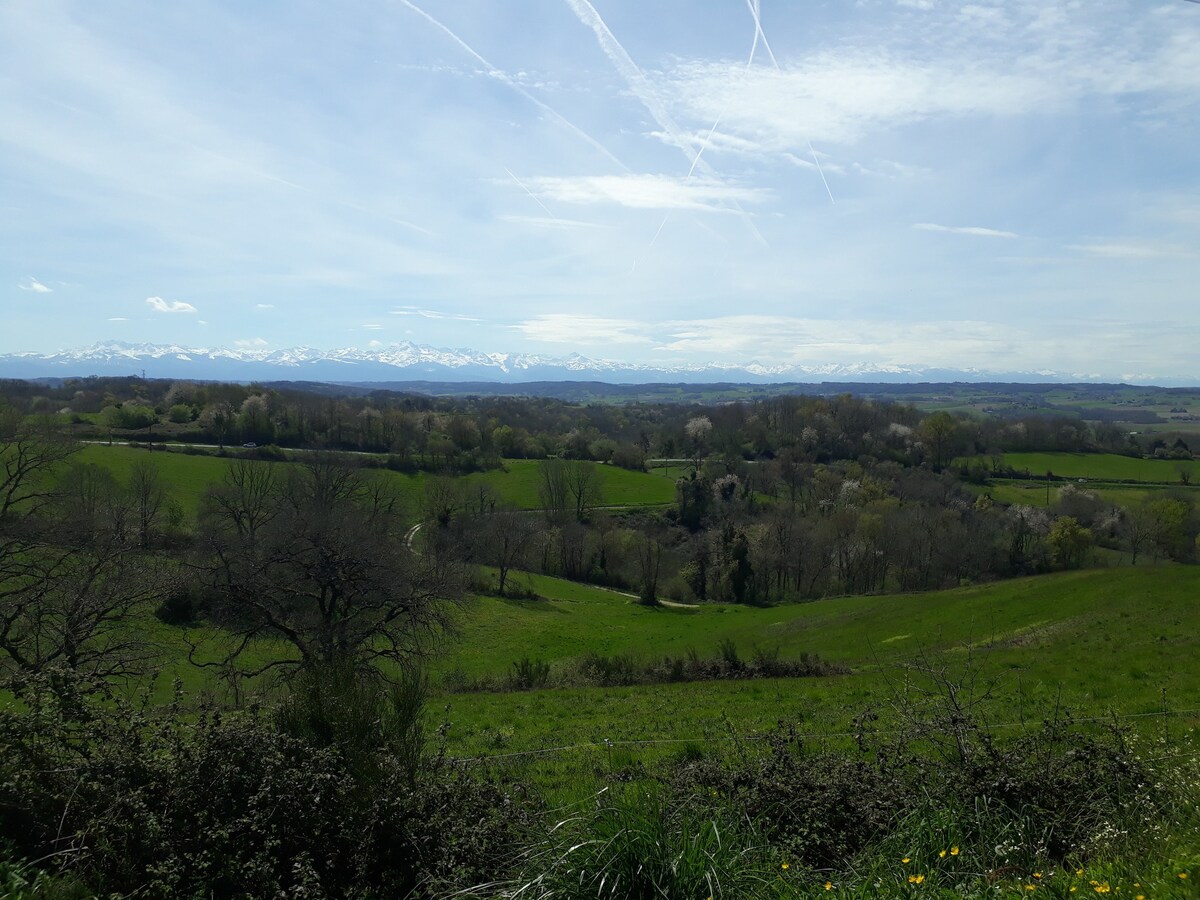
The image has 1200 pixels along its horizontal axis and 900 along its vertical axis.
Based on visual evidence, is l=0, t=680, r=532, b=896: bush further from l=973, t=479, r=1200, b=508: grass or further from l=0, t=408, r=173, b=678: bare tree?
l=973, t=479, r=1200, b=508: grass

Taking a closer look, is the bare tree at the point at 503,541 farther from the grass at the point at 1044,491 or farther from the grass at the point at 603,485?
the grass at the point at 1044,491

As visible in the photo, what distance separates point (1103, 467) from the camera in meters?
94.7

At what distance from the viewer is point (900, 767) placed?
21.0 feet

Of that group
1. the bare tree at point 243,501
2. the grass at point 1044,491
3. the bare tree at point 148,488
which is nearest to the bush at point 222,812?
the bare tree at point 243,501

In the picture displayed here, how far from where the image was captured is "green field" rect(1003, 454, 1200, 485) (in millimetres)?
89069

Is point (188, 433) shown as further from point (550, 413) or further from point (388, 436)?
point (550, 413)

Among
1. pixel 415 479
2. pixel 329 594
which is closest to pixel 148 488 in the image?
pixel 415 479

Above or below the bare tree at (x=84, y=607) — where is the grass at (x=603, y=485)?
below

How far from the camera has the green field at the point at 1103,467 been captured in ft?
292

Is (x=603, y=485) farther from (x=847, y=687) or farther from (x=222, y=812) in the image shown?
(x=222, y=812)

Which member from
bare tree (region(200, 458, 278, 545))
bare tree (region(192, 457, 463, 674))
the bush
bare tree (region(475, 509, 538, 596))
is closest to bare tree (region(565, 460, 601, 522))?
bare tree (region(475, 509, 538, 596))

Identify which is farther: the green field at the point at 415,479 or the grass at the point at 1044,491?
the grass at the point at 1044,491

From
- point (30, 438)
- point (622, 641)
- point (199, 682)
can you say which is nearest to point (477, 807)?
point (199, 682)

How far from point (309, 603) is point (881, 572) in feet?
183
